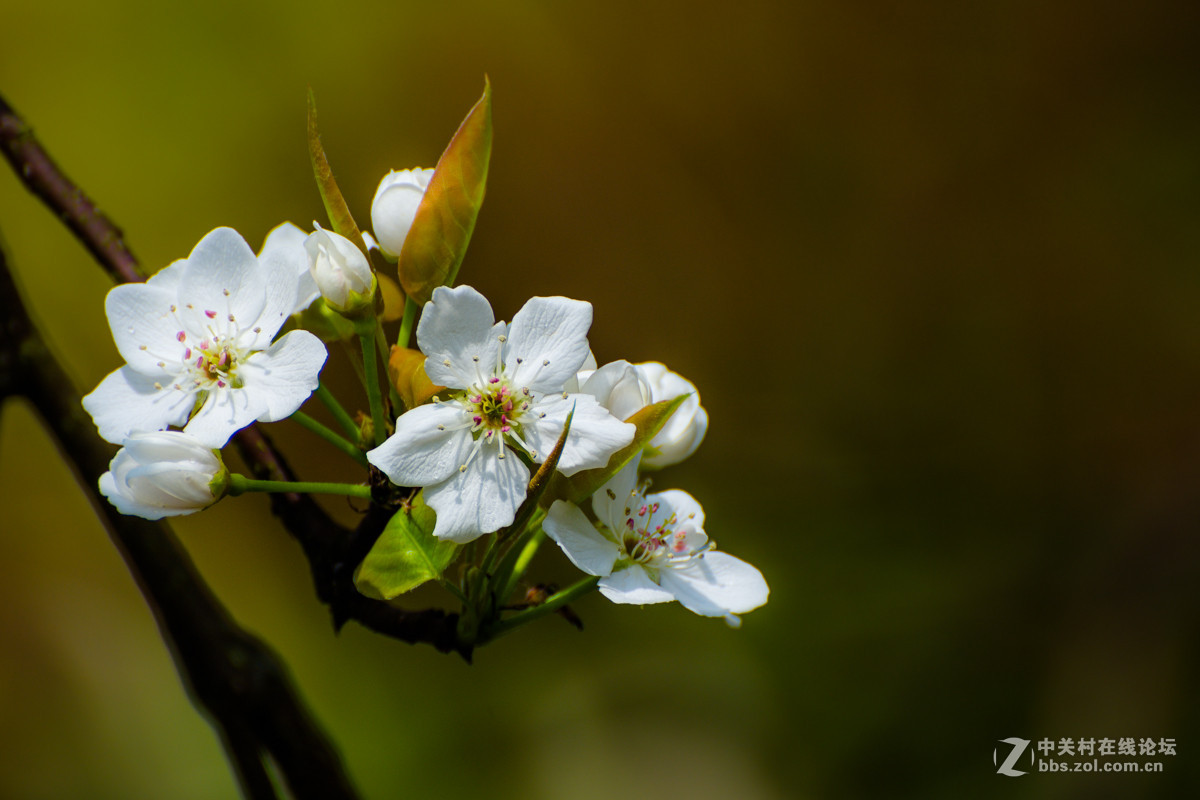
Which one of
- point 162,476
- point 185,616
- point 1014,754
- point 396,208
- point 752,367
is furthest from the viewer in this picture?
point 752,367

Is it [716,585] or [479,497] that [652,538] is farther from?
[479,497]

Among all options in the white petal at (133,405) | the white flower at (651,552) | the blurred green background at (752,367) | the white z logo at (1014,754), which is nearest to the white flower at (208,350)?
the white petal at (133,405)

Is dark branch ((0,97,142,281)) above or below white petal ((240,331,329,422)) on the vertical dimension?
above

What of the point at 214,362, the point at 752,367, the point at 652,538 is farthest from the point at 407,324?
the point at 752,367

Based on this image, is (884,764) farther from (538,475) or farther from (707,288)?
(538,475)

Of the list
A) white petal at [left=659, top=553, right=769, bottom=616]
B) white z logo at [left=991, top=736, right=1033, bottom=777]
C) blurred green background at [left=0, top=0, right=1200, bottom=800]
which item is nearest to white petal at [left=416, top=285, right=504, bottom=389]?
white petal at [left=659, top=553, right=769, bottom=616]

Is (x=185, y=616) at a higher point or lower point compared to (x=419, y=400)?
lower

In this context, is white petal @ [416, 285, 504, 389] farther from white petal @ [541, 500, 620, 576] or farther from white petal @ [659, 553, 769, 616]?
white petal @ [659, 553, 769, 616]
